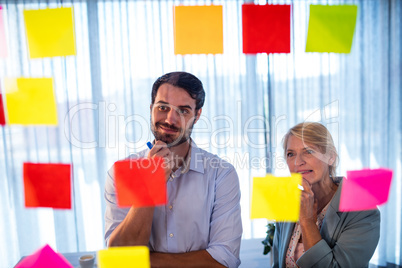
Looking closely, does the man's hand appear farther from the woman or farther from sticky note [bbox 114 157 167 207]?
the woman

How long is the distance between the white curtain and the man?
1.22 meters

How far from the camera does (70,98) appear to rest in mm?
2537

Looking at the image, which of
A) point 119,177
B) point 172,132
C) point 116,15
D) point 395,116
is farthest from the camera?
point 395,116

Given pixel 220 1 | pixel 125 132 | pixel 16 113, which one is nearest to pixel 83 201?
pixel 125 132

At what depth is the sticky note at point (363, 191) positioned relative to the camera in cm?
133

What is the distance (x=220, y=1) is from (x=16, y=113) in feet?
5.79

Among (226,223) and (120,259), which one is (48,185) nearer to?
(120,259)

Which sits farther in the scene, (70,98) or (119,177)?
(70,98)

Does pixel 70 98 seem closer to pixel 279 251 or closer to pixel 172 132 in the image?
pixel 172 132

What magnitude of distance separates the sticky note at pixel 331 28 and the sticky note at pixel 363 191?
0.55m

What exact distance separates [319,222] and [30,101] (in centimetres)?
126

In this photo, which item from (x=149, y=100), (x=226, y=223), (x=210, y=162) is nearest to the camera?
(x=226, y=223)

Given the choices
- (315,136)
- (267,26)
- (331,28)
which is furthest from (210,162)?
(331,28)

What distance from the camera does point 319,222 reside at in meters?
1.41
